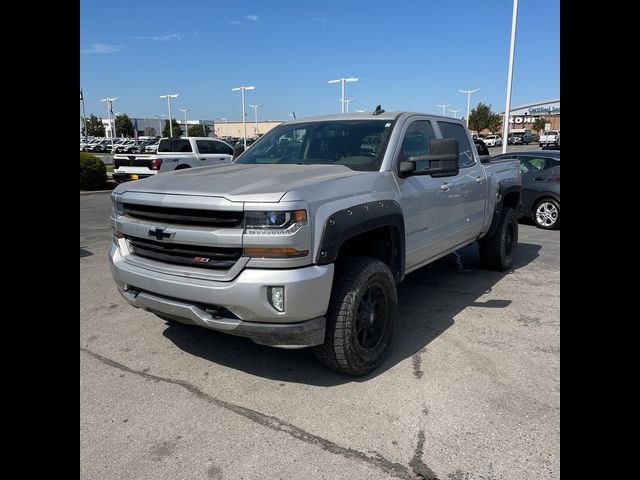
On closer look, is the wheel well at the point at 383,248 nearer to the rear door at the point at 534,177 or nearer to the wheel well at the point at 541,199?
the wheel well at the point at 541,199

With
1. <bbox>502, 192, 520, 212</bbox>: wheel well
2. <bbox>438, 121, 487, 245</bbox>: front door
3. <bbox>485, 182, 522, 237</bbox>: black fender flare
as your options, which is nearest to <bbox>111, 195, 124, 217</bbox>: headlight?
<bbox>438, 121, 487, 245</bbox>: front door

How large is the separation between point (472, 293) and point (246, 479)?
384cm

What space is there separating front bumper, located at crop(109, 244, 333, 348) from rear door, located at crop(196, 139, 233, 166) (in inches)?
545

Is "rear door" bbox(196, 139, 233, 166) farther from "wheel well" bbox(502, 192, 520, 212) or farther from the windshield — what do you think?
the windshield

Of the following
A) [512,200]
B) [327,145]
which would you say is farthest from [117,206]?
[512,200]

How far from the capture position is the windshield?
4.06m

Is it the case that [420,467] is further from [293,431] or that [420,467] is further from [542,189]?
[542,189]

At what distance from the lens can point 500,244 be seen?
252 inches

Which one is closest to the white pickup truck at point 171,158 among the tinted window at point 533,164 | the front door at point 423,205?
the tinted window at point 533,164

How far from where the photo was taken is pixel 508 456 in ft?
8.61

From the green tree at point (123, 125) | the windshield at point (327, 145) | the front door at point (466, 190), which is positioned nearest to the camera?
the windshield at point (327, 145)

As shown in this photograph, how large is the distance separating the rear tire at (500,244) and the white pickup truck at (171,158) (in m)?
10.2

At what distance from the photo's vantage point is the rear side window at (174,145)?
1664 cm
